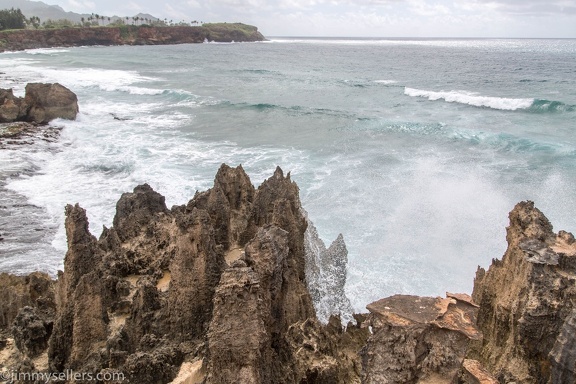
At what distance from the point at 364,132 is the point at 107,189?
57.7ft

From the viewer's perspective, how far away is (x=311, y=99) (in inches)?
1756

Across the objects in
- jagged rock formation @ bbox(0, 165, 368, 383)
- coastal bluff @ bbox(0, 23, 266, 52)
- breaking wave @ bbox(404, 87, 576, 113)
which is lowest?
jagged rock formation @ bbox(0, 165, 368, 383)

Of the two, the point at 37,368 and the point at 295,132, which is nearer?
the point at 37,368

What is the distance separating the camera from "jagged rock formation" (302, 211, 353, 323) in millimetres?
→ 9266

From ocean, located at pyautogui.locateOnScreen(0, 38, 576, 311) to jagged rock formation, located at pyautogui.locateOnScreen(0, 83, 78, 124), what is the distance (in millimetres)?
1394

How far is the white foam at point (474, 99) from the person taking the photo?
132 feet

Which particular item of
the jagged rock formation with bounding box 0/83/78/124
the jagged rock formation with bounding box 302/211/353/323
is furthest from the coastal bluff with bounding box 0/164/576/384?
the jagged rock formation with bounding box 0/83/78/124

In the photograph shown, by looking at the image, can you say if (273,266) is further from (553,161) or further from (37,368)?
(553,161)

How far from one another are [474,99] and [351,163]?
24.5m

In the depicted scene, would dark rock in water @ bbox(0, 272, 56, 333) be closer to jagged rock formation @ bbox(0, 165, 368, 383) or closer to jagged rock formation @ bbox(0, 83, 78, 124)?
jagged rock formation @ bbox(0, 165, 368, 383)

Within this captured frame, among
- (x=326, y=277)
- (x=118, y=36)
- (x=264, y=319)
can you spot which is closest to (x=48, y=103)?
(x=326, y=277)

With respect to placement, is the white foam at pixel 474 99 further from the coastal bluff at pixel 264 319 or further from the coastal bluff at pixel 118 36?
the coastal bluff at pixel 118 36

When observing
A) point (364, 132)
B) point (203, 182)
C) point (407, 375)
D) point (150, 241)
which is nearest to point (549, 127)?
point (364, 132)

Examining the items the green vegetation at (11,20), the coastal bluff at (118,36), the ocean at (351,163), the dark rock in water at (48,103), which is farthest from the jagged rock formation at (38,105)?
the green vegetation at (11,20)
